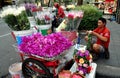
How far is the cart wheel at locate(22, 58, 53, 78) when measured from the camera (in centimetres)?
318

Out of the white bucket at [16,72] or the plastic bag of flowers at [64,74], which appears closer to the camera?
the plastic bag of flowers at [64,74]

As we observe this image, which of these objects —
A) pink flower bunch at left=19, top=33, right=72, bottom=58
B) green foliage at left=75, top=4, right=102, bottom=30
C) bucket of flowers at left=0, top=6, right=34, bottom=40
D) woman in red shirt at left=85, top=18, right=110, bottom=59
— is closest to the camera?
pink flower bunch at left=19, top=33, right=72, bottom=58

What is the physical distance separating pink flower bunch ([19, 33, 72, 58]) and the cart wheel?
0.51 ft

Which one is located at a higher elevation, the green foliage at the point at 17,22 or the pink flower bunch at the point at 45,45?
the green foliage at the point at 17,22

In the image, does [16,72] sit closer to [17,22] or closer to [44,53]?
[44,53]

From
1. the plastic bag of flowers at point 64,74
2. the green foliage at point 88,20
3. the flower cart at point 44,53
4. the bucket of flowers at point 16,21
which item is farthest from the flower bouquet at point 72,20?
the green foliage at point 88,20

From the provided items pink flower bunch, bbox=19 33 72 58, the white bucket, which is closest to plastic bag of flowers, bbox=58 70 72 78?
pink flower bunch, bbox=19 33 72 58

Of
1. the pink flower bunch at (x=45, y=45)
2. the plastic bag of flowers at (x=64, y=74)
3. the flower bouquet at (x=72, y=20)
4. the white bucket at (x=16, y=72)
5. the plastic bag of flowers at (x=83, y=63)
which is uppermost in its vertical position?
the flower bouquet at (x=72, y=20)

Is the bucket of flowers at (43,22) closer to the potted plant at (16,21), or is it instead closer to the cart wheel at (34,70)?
the potted plant at (16,21)

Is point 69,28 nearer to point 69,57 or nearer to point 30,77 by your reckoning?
point 69,57

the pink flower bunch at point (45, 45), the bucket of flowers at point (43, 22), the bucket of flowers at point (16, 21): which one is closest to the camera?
the pink flower bunch at point (45, 45)

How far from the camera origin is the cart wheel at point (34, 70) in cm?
318

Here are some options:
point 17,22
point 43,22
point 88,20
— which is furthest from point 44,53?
point 88,20

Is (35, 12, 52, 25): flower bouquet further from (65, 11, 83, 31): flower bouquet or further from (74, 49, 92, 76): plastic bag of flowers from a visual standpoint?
(74, 49, 92, 76): plastic bag of flowers
